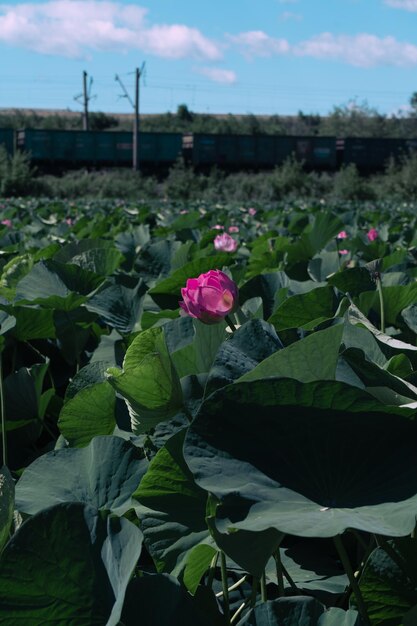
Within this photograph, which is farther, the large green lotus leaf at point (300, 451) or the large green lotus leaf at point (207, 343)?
the large green lotus leaf at point (207, 343)

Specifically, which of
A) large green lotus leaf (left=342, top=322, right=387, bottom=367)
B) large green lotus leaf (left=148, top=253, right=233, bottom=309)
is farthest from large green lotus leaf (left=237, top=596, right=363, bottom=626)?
large green lotus leaf (left=148, top=253, right=233, bottom=309)

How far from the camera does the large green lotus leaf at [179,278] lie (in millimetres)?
1887

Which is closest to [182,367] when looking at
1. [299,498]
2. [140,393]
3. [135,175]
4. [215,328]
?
[215,328]

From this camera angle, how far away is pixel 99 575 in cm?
68

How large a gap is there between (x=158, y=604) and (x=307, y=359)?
251mm

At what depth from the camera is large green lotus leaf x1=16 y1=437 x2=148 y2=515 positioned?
0.93 m

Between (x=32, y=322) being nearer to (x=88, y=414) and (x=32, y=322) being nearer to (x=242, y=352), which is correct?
(x=88, y=414)

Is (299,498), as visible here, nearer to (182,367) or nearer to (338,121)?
(182,367)

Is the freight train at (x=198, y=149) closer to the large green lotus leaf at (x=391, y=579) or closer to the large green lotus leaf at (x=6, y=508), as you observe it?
the large green lotus leaf at (x=6, y=508)

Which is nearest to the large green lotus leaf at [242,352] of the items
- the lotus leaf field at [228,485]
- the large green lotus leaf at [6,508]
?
the lotus leaf field at [228,485]

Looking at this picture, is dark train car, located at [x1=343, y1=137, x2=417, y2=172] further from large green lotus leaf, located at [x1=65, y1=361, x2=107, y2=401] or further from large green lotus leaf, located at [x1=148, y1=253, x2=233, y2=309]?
large green lotus leaf, located at [x1=65, y1=361, x2=107, y2=401]

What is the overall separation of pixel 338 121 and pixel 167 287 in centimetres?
Answer: 7456

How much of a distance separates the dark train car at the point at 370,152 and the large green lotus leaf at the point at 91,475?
4334 cm

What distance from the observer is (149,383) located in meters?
0.91
